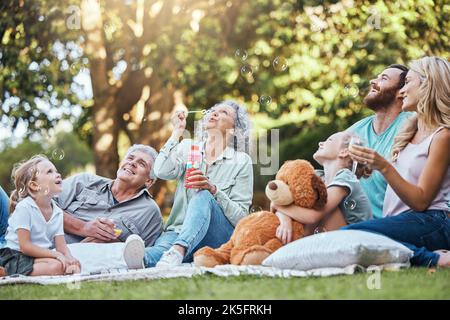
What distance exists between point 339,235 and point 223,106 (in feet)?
Answer: 4.51

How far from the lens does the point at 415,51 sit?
25.0 ft

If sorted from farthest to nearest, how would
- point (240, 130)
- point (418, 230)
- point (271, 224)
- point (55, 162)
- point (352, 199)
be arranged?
point (55, 162) < point (240, 130) < point (352, 199) < point (271, 224) < point (418, 230)

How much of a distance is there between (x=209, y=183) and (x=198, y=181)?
0.23 feet

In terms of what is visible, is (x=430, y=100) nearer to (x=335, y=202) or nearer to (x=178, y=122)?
(x=335, y=202)

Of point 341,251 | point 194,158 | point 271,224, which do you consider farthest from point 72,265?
point 341,251

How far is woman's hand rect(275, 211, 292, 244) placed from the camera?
11.3 ft

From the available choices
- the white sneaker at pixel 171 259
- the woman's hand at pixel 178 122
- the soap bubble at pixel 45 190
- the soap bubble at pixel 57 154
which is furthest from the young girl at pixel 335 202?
the soap bubble at pixel 57 154

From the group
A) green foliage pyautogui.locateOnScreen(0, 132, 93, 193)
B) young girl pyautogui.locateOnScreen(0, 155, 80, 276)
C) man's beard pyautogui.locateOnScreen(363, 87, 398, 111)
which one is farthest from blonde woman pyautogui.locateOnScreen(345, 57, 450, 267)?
green foliage pyautogui.locateOnScreen(0, 132, 93, 193)

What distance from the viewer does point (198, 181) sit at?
12.6 ft

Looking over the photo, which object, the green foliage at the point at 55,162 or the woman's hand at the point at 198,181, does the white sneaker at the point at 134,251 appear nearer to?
the woman's hand at the point at 198,181

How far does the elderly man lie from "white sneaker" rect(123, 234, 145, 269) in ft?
1.03

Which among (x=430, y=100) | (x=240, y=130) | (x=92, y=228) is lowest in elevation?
(x=92, y=228)

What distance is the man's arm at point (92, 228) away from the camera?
13.2ft

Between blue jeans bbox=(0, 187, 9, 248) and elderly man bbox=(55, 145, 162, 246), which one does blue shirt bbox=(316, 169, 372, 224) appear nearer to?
elderly man bbox=(55, 145, 162, 246)
